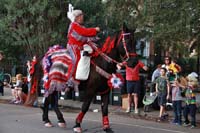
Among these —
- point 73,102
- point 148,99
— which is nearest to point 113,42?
point 148,99

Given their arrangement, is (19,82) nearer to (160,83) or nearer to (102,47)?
(160,83)

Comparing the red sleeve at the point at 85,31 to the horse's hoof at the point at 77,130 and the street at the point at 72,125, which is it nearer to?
the horse's hoof at the point at 77,130

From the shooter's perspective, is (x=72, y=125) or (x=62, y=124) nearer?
(x=62, y=124)

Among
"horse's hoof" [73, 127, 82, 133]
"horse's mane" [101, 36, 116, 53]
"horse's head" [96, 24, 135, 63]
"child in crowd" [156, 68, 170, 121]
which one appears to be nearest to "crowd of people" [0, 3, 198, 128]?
"child in crowd" [156, 68, 170, 121]

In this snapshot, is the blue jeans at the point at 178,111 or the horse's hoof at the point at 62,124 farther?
the blue jeans at the point at 178,111

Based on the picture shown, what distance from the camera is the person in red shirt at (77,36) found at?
9867 mm

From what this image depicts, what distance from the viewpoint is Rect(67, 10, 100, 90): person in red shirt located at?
987 centimetres

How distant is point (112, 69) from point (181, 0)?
14.3 feet

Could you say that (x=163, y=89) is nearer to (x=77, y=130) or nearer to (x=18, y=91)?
(x=77, y=130)

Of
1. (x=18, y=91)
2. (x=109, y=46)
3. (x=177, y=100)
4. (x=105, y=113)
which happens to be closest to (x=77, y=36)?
(x=109, y=46)

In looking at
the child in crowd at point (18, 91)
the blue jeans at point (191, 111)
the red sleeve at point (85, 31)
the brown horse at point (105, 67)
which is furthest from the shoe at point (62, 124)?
the child in crowd at point (18, 91)

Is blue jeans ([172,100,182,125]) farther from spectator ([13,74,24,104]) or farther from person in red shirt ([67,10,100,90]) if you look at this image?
spectator ([13,74,24,104])

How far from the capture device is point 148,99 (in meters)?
14.6

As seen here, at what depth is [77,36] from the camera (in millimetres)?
9969
